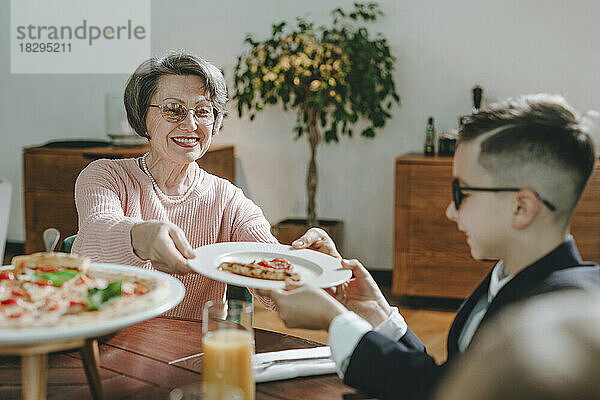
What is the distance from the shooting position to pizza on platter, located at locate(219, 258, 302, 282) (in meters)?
1.46

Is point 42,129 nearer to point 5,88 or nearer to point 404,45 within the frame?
point 5,88

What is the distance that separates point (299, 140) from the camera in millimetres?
4527

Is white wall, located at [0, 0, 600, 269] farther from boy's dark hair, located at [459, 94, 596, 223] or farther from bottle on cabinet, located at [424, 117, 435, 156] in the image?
boy's dark hair, located at [459, 94, 596, 223]

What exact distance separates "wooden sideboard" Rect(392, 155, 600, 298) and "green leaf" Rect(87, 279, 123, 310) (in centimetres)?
289

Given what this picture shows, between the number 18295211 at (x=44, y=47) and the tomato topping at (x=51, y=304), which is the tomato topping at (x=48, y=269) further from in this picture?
the number 18295211 at (x=44, y=47)

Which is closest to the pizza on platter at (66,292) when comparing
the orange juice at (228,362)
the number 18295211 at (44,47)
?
the orange juice at (228,362)

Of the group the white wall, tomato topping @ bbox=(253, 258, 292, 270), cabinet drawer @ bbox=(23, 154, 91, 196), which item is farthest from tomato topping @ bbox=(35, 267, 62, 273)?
the white wall

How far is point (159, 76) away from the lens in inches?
79.3

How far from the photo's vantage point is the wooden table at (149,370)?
1.23 metres

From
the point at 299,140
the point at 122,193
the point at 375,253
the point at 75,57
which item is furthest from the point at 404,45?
the point at 122,193

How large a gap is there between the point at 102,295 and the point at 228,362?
22cm

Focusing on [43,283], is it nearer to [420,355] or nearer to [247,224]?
[420,355]

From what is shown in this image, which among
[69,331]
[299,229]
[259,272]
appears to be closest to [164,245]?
[259,272]

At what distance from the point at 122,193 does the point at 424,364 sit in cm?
116
